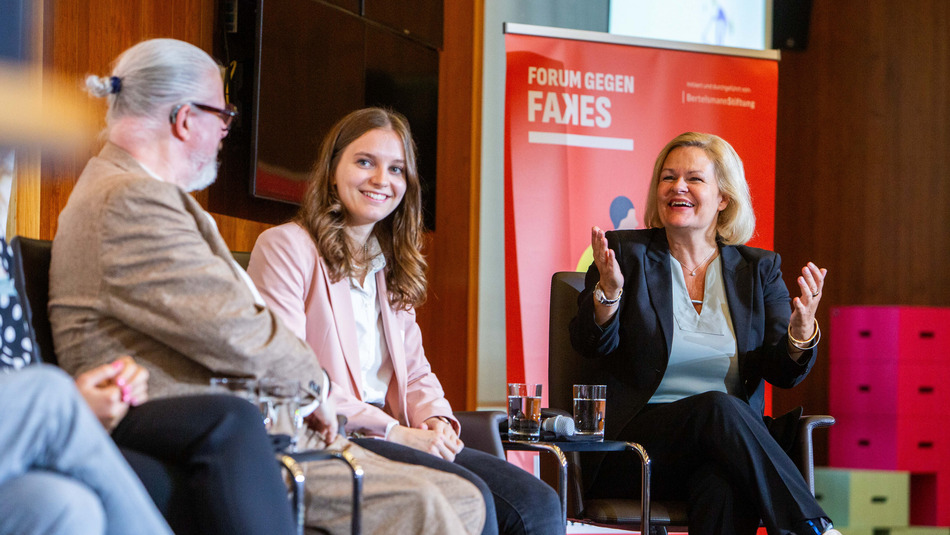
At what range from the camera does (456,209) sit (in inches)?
195

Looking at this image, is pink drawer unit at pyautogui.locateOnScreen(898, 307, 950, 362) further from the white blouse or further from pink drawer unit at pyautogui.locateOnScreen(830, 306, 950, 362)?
the white blouse

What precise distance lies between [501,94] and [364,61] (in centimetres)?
92

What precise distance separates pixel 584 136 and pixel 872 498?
2.45 m

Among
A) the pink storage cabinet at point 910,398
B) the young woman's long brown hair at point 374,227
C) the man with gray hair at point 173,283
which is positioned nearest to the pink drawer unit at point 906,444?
the pink storage cabinet at point 910,398

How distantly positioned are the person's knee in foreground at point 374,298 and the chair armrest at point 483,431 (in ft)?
0.18

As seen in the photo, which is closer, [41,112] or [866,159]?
[41,112]

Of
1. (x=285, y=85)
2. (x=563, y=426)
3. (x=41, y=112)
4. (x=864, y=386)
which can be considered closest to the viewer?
(x=563, y=426)

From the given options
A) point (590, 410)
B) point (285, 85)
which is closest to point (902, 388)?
point (590, 410)

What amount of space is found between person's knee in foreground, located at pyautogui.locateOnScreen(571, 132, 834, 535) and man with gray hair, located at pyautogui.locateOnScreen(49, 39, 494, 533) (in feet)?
2.66

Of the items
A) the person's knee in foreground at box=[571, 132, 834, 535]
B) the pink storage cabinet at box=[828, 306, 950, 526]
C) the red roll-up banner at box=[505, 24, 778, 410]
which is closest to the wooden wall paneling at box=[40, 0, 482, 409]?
the red roll-up banner at box=[505, 24, 778, 410]

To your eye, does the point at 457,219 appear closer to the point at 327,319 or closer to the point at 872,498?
the point at 872,498

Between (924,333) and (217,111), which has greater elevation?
(217,111)

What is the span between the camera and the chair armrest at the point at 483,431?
241 cm

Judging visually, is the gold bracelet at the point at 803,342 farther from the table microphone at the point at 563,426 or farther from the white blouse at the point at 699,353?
the table microphone at the point at 563,426
